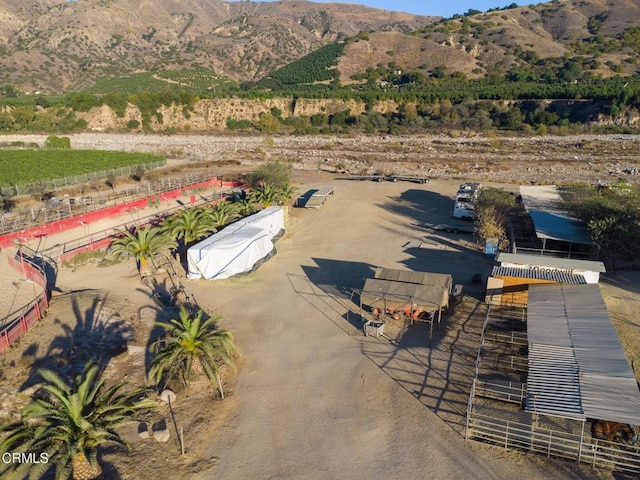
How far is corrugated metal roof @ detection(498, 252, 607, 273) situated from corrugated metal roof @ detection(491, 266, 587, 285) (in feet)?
1.01

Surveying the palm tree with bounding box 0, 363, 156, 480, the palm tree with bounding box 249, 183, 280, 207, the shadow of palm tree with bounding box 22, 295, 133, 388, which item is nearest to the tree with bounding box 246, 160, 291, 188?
the palm tree with bounding box 249, 183, 280, 207

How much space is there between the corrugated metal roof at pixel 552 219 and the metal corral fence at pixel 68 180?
4222 cm

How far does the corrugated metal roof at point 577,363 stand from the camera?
12.3 metres

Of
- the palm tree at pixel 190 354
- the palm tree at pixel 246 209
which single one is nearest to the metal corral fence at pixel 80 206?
the palm tree at pixel 246 209

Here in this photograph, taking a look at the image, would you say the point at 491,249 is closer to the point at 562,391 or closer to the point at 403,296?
the point at 403,296

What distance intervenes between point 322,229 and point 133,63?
190946 mm

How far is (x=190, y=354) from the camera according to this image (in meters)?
15.8

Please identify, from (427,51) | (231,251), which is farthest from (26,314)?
(427,51)

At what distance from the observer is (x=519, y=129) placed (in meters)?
89.8

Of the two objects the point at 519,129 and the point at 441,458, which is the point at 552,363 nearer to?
the point at 441,458

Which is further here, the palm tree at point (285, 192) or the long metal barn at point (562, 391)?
the palm tree at point (285, 192)

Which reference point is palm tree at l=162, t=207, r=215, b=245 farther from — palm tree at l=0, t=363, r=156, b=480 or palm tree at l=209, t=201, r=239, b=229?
palm tree at l=0, t=363, r=156, b=480

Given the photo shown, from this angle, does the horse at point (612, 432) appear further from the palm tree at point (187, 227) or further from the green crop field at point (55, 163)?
the green crop field at point (55, 163)

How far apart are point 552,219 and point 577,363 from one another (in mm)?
15848
